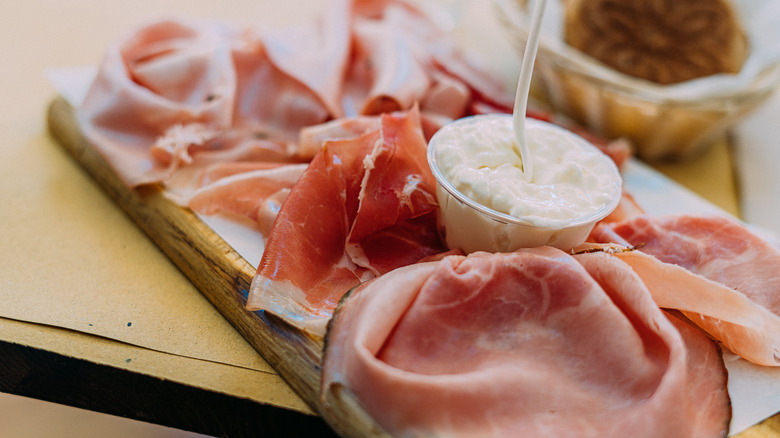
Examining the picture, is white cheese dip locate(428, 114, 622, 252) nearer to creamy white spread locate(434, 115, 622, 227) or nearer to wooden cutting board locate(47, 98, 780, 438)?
creamy white spread locate(434, 115, 622, 227)

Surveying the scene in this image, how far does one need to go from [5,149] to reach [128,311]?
0.86 metres

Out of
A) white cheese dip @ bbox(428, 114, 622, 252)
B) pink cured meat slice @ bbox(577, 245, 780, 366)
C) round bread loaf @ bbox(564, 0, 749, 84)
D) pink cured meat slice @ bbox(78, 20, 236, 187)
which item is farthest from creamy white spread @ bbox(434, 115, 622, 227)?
round bread loaf @ bbox(564, 0, 749, 84)

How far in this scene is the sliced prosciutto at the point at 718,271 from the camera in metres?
1.17

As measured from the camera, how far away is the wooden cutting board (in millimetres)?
1094

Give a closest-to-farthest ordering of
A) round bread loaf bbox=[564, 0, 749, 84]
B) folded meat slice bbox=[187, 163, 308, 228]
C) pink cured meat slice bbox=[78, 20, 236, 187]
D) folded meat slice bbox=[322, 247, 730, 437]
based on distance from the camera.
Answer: folded meat slice bbox=[322, 247, 730, 437] < folded meat slice bbox=[187, 163, 308, 228] < pink cured meat slice bbox=[78, 20, 236, 187] < round bread loaf bbox=[564, 0, 749, 84]

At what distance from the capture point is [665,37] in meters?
2.16

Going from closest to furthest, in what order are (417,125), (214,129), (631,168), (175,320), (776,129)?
(175,320) → (417,125) → (214,129) → (631,168) → (776,129)

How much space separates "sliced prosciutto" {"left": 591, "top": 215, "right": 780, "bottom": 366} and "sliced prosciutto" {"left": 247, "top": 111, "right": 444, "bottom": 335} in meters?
0.47

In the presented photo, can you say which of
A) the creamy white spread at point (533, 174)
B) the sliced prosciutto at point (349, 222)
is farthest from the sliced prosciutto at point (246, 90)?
the creamy white spread at point (533, 174)

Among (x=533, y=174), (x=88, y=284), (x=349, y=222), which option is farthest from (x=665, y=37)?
(x=88, y=284)

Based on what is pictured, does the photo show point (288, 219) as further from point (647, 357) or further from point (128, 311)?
point (647, 357)

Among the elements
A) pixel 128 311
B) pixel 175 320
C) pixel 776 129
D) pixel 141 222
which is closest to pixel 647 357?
pixel 175 320

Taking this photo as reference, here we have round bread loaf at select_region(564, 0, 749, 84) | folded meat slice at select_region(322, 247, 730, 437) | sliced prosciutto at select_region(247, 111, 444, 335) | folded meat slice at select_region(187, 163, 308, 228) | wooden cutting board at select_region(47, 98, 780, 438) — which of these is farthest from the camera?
round bread loaf at select_region(564, 0, 749, 84)

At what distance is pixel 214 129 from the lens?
1.69m
